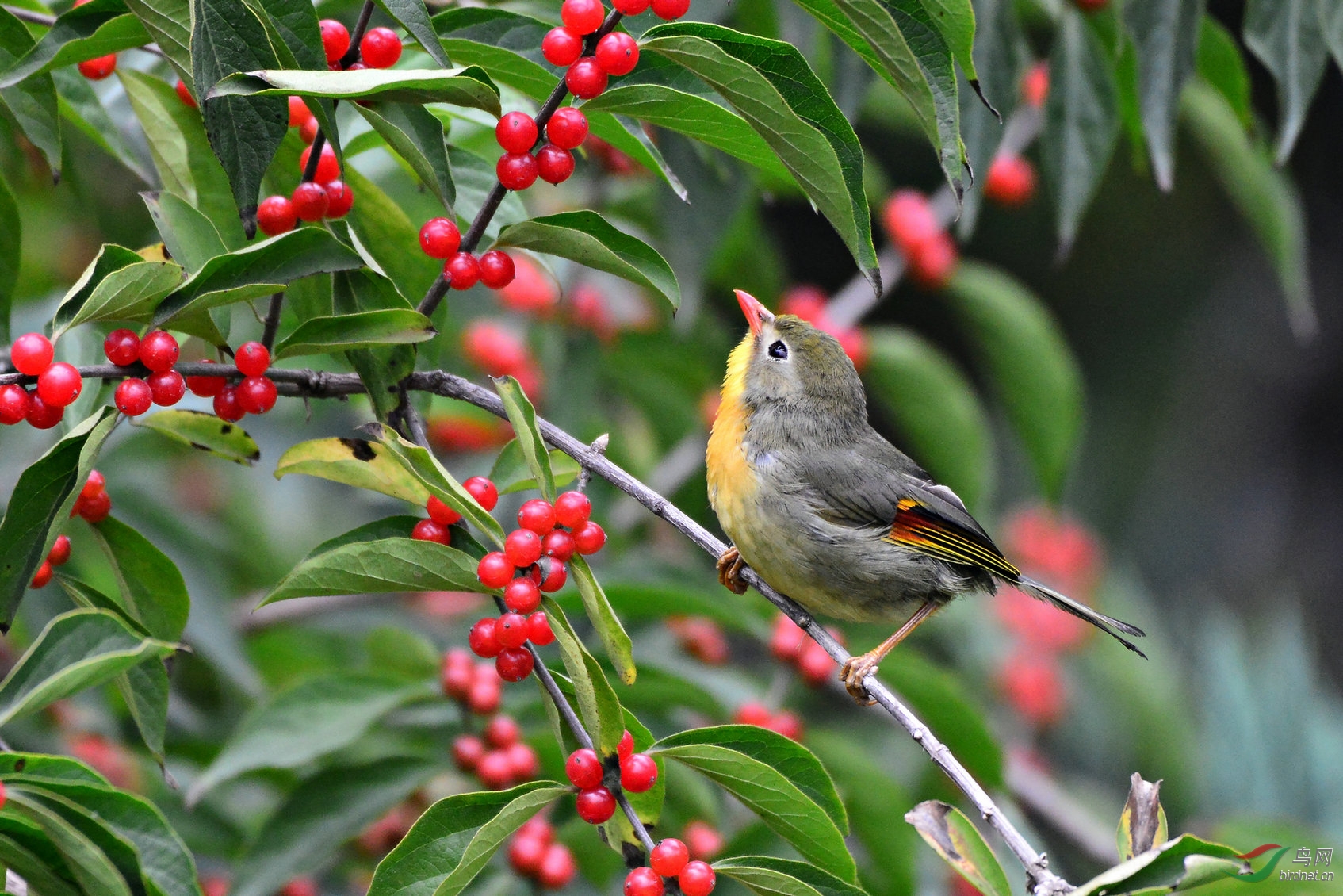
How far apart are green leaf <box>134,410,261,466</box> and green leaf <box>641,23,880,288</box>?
37.6 inches

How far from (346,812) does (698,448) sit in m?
2.08

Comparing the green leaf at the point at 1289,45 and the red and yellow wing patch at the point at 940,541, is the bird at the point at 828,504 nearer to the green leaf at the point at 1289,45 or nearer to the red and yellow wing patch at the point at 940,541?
the red and yellow wing patch at the point at 940,541

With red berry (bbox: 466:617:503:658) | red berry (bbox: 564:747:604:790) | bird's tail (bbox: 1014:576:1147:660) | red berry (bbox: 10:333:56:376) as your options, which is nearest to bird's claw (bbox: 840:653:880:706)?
bird's tail (bbox: 1014:576:1147:660)

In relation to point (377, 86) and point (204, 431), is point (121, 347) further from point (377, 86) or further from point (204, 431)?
point (377, 86)

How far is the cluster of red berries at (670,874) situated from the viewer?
73.7 inches

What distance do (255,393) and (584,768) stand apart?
2.67 feet

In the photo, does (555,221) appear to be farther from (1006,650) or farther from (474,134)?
(1006,650)

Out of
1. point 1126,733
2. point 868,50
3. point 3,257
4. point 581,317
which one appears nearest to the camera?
point 868,50

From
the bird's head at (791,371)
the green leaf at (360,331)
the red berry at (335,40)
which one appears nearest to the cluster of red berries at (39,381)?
the green leaf at (360,331)

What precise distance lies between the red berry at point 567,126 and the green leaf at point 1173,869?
1.32m

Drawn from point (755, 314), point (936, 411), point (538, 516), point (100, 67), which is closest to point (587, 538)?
point (538, 516)

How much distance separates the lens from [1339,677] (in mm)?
10805

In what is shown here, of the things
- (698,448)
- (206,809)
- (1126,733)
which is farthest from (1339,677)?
(206,809)

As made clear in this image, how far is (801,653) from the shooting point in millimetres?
3660
